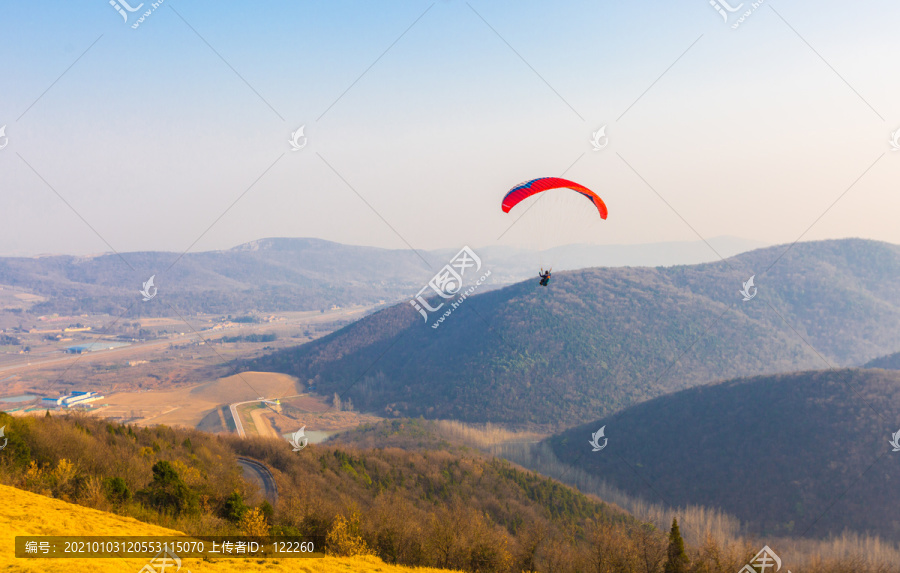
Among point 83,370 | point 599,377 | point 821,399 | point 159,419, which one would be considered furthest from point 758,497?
point 83,370

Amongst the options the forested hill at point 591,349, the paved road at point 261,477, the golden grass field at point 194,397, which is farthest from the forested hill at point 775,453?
the golden grass field at point 194,397

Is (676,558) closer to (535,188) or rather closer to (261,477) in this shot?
(535,188)

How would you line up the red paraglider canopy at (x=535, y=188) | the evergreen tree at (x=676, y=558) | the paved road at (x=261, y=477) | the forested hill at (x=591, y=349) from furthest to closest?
the forested hill at (x=591, y=349)
the paved road at (x=261, y=477)
the red paraglider canopy at (x=535, y=188)
the evergreen tree at (x=676, y=558)

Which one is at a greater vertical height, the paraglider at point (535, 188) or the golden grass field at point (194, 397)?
the paraglider at point (535, 188)

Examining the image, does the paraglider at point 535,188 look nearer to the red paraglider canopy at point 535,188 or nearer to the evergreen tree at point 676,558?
the red paraglider canopy at point 535,188

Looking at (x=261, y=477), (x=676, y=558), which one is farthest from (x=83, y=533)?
(x=261, y=477)

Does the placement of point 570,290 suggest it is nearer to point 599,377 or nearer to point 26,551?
point 599,377
